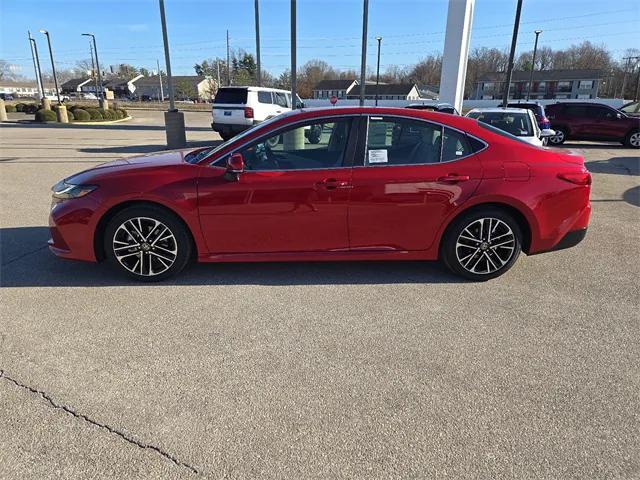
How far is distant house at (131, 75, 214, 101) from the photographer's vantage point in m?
101

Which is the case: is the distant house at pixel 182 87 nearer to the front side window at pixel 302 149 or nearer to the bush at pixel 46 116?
the bush at pixel 46 116

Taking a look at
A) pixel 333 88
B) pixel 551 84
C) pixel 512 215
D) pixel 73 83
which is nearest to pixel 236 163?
pixel 512 215

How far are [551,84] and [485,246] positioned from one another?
303ft

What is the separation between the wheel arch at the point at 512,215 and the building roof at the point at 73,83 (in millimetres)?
149255

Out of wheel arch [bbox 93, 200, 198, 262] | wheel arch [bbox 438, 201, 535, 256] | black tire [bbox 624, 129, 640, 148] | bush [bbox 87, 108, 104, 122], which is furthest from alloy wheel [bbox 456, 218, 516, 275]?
bush [bbox 87, 108, 104, 122]

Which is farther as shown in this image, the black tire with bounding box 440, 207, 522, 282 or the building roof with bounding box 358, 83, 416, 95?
the building roof with bounding box 358, 83, 416, 95

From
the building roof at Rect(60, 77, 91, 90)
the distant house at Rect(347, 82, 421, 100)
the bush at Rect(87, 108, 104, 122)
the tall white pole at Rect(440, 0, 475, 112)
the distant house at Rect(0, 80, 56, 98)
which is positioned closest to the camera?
the tall white pole at Rect(440, 0, 475, 112)

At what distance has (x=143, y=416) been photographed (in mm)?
2379

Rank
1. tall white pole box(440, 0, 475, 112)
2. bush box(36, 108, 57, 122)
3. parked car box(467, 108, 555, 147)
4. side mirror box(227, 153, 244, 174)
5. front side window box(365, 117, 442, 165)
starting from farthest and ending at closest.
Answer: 1. bush box(36, 108, 57, 122)
2. tall white pole box(440, 0, 475, 112)
3. parked car box(467, 108, 555, 147)
4. front side window box(365, 117, 442, 165)
5. side mirror box(227, 153, 244, 174)

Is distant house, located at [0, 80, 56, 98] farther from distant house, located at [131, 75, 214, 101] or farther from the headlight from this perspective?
the headlight

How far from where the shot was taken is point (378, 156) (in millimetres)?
3953

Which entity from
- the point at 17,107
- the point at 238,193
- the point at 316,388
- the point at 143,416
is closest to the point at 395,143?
the point at 238,193

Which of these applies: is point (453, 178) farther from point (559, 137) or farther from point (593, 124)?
point (593, 124)

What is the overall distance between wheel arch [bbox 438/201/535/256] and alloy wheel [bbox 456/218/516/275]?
124 millimetres
